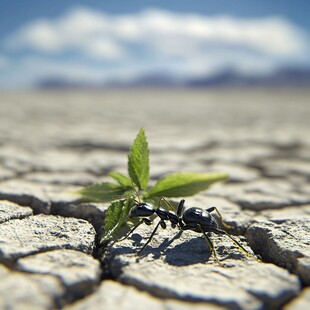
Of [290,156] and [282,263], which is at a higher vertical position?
[290,156]

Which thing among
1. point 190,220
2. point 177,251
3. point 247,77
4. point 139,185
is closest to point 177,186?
point 139,185

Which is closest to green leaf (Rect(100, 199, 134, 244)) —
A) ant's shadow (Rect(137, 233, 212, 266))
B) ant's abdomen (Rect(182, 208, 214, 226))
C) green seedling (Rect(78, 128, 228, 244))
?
green seedling (Rect(78, 128, 228, 244))

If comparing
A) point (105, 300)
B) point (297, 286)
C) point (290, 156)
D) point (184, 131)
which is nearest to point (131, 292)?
point (105, 300)

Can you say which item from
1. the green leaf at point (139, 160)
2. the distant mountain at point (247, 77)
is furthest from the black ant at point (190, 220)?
the distant mountain at point (247, 77)

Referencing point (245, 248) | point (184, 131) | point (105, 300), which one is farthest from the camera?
point (184, 131)

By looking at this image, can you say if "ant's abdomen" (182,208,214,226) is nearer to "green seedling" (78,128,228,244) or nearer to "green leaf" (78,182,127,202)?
"green seedling" (78,128,228,244)

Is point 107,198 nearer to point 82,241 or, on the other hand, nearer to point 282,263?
point 82,241
